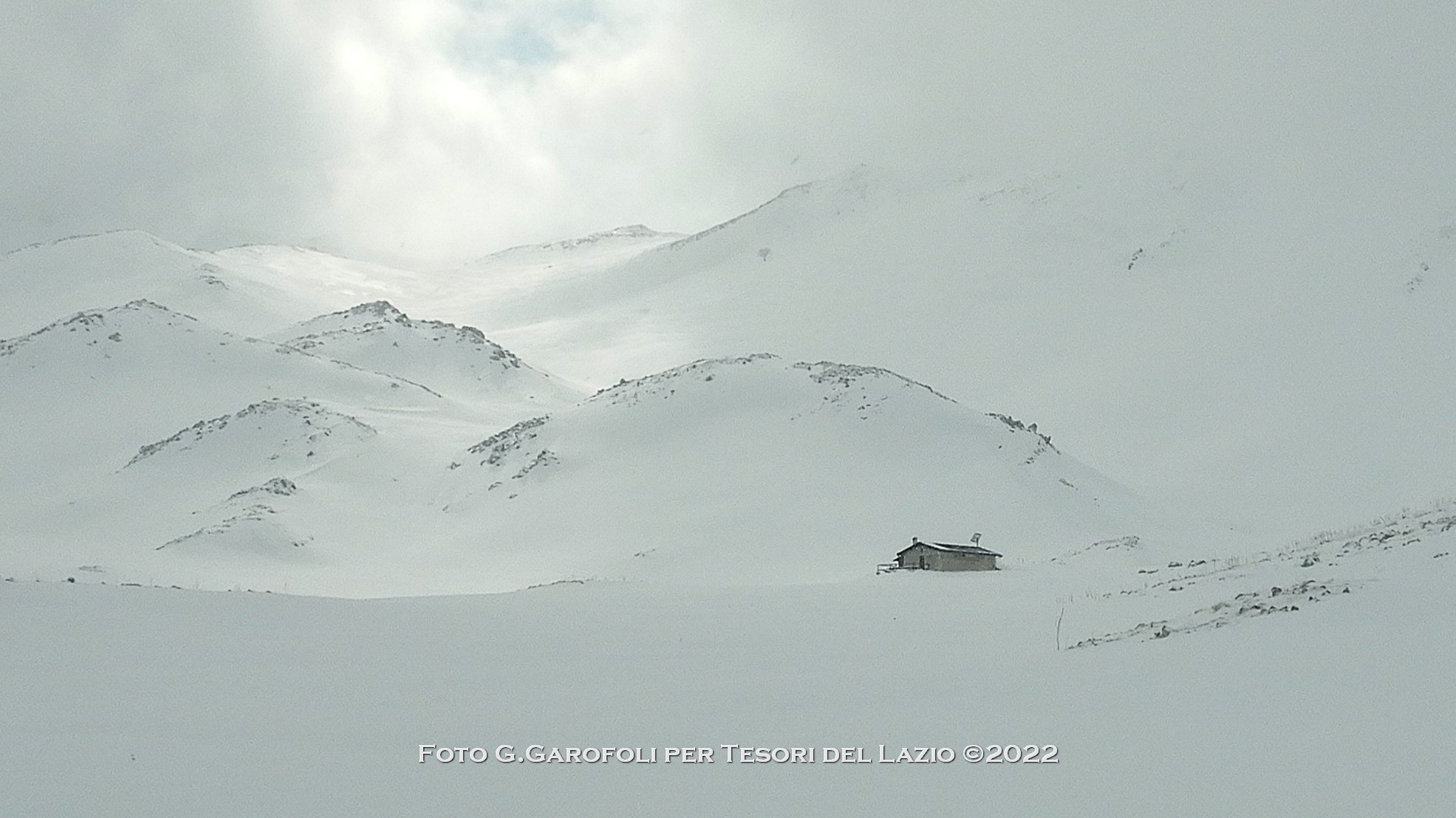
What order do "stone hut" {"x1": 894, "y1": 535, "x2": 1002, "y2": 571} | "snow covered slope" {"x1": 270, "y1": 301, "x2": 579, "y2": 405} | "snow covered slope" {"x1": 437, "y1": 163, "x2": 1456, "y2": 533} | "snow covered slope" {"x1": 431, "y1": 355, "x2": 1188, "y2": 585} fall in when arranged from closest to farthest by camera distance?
"stone hut" {"x1": 894, "y1": 535, "x2": 1002, "y2": 571} → "snow covered slope" {"x1": 431, "y1": 355, "x2": 1188, "y2": 585} → "snow covered slope" {"x1": 437, "y1": 163, "x2": 1456, "y2": 533} → "snow covered slope" {"x1": 270, "y1": 301, "x2": 579, "y2": 405}

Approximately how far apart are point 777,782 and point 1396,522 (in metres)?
18.0

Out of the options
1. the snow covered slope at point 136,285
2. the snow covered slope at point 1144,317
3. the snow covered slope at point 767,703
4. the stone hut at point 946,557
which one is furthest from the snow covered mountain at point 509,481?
the snow covered slope at point 136,285

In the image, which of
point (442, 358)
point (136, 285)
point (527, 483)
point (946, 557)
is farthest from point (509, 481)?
point (136, 285)

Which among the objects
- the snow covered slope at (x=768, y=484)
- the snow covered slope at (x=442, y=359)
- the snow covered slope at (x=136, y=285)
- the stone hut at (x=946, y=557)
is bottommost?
the stone hut at (x=946, y=557)

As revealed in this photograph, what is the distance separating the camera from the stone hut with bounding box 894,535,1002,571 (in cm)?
4084

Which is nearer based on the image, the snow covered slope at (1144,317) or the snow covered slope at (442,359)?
the snow covered slope at (1144,317)

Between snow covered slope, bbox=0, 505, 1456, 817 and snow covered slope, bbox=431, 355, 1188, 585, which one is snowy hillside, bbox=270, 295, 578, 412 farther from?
snow covered slope, bbox=0, 505, 1456, 817

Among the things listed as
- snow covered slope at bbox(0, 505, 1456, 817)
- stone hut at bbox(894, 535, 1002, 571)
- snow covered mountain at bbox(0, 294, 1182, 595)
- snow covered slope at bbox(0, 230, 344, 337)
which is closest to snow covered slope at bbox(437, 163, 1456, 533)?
snow covered mountain at bbox(0, 294, 1182, 595)

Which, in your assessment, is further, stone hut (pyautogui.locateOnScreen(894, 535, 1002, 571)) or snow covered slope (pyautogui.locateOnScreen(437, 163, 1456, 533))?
snow covered slope (pyautogui.locateOnScreen(437, 163, 1456, 533))

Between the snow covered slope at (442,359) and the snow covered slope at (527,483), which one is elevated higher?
the snow covered slope at (442,359)

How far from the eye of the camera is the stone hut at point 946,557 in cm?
4084

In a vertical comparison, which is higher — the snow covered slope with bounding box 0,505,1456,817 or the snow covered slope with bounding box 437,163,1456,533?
the snow covered slope with bounding box 437,163,1456,533

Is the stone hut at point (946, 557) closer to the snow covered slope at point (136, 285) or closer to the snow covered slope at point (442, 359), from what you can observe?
the snow covered slope at point (442, 359)

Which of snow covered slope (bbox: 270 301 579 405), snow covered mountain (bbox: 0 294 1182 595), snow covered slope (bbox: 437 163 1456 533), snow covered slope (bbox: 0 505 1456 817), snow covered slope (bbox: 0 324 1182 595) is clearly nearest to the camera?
snow covered slope (bbox: 0 505 1456 817)
